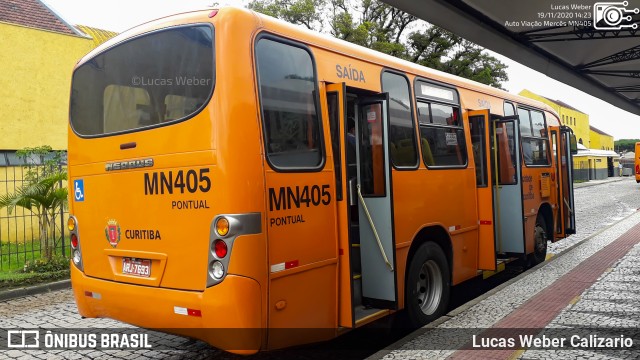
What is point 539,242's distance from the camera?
29.1ft

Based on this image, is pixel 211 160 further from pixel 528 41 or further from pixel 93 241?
pixel 528 41

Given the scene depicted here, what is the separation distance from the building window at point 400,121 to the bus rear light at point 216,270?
2309 mm

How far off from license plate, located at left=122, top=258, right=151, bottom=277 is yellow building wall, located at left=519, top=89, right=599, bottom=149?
200ft

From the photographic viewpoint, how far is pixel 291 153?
4.04 m

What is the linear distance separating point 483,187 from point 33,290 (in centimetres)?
704

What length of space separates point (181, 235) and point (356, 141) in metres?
1.95

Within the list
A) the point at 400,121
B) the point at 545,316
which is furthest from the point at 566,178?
the point at 400,121

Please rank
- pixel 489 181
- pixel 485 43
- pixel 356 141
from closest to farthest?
pixel 356 141 < pixel 489 181 < pixel 485 43

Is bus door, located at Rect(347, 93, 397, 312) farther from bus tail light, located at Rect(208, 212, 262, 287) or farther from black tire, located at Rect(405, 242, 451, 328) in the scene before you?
bus tail light, located at Rect(208, 212, 262, 287)

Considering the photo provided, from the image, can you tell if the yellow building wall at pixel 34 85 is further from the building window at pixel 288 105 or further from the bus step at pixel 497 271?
the bus step at pixel 497 271

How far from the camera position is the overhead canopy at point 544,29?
939 centimetres

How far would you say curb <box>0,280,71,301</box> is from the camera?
24.7ft

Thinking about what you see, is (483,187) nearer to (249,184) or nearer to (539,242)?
(539,242)

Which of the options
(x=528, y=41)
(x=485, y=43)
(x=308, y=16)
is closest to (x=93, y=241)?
(x=485, y=43)
